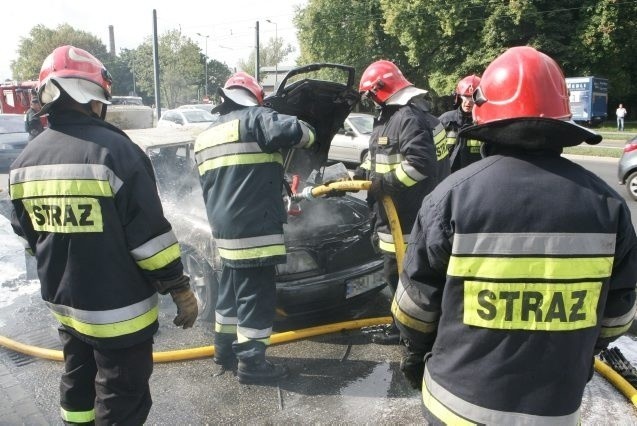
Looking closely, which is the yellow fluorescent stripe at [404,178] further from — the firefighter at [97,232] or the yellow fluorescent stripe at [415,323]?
the yellow fluorescent stripe at [415,323]

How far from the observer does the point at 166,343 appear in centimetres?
397

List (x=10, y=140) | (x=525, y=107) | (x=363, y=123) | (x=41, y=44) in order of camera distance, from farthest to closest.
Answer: (x=41, y=44) → (x=10, y=140) → (x=363, y=123) → (x=525, y=107)

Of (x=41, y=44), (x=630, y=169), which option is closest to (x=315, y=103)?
(x=630, y=169)

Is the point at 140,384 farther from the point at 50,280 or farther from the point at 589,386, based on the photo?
the point at 589,386

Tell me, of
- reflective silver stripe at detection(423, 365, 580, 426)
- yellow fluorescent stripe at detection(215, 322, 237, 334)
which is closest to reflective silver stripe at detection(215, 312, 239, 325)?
yellow fluorescent stripe at detection(215, 322, 237, 334)

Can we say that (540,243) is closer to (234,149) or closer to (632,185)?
(234,149)

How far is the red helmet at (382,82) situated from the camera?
3863 millimetres

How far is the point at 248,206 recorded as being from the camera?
10.9 ft

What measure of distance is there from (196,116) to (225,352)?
616 inches

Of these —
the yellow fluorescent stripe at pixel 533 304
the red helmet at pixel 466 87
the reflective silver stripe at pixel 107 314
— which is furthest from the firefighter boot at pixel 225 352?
the red helmet at pixel 466 87

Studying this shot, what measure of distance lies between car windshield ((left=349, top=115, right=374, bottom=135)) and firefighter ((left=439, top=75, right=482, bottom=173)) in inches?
281

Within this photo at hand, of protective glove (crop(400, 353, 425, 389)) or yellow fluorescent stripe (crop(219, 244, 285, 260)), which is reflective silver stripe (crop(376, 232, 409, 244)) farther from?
protective glove (crop(400, 353, 425, 389))

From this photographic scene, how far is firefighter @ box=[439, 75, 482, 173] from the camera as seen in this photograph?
16.7 ft

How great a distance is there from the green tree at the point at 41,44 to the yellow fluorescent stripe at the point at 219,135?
61207mm
